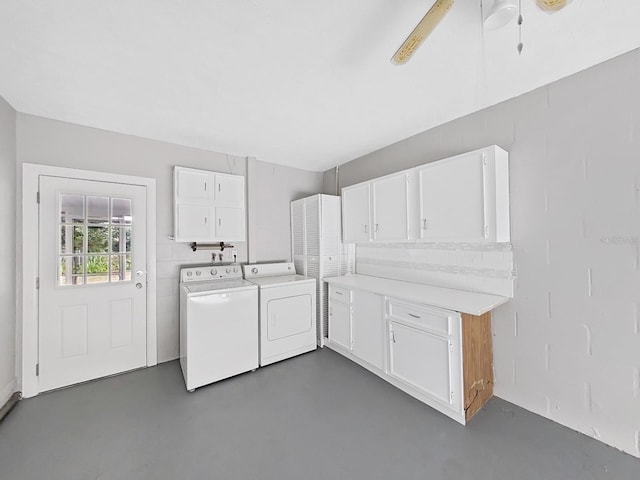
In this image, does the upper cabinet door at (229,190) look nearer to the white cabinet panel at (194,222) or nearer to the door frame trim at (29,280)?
the white cabinet panel at (194,222)

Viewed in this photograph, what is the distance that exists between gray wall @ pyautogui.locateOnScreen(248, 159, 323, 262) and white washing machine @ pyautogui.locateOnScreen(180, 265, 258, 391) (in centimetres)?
86

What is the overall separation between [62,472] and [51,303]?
4.92 ft

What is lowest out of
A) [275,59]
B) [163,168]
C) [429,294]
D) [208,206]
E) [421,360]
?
[421,360]

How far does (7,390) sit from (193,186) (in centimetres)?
237

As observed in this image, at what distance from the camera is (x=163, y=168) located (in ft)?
9.84

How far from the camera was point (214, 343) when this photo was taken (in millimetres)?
2557

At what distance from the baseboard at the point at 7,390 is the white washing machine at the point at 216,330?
129 cm

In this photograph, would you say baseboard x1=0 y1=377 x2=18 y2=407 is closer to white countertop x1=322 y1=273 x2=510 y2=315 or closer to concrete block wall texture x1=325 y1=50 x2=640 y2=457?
white countertop x1=322 y1=273 x2=510 y2=315

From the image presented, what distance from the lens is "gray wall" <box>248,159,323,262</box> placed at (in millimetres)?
3562

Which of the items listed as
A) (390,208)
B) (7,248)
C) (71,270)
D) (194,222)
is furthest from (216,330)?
(390,208)

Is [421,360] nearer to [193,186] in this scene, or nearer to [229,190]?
[229,190]

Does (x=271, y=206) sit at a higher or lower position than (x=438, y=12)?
lower

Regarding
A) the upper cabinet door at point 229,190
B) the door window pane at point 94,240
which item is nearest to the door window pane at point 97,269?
the door window pane at point 94,240

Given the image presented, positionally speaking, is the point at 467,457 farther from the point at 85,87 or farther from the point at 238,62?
the point at 85,87
